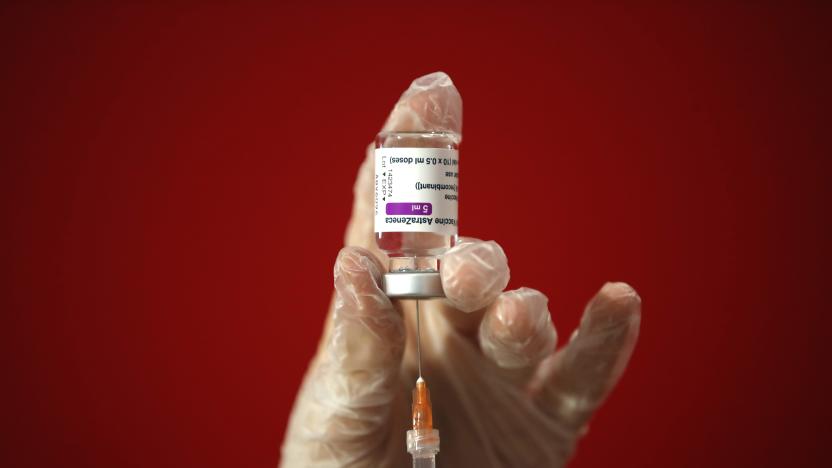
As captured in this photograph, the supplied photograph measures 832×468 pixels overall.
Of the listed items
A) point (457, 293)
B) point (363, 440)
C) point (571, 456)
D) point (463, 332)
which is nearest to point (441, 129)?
point (457, 293)

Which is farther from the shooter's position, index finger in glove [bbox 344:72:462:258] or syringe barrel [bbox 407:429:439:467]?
index finger in glove [bbox 344:72:462:258]

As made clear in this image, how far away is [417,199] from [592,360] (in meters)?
0.59

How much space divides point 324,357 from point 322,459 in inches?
8.2

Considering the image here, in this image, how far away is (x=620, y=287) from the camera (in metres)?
A: 1.67

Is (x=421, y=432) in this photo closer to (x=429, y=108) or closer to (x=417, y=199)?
(x=417, y=199)

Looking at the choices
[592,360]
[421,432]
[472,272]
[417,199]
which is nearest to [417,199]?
[417,199]

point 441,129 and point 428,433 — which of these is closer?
point 428,433

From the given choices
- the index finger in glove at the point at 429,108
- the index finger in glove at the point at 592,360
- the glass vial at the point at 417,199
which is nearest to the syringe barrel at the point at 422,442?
the glass vial at the point at 417,199

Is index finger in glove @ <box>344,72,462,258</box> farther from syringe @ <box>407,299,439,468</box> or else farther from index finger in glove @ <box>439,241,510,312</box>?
syringe @ <box>407,299,439,468</box>

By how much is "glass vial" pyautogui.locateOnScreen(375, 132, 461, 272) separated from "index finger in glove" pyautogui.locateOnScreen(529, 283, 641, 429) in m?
0.36

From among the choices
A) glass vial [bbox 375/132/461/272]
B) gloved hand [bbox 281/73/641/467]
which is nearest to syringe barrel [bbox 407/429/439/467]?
gloved hand [bbox 281/73/641/467]

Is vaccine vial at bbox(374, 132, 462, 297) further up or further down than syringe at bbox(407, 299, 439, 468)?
further up

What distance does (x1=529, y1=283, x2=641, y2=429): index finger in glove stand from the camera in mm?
1673

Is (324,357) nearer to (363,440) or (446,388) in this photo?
(363,440)
